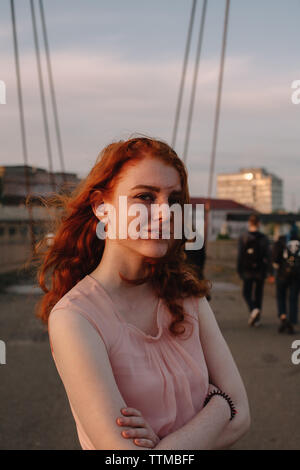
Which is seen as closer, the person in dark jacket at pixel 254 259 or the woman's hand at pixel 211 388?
the woman's hand at pixel 211 388

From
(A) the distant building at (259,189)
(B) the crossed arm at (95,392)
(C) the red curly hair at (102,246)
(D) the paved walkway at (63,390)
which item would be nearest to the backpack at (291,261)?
(D) the paved walkway at (63,390)

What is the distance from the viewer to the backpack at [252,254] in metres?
7.27

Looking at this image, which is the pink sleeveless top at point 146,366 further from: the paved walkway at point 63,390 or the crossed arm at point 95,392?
the paved walkway at point 63,390

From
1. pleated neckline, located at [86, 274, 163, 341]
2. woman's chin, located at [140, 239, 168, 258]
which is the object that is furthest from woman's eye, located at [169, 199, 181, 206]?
pleated neckline, located at [86, 274, 163, 341]

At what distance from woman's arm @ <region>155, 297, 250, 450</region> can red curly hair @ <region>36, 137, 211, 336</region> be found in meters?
0.10

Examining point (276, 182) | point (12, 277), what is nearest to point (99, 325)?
point (12, 277)

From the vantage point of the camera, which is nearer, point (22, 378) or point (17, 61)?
point (22, 378)

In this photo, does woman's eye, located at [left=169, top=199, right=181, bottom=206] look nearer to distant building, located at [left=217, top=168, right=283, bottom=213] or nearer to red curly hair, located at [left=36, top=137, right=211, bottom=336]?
red curly hair, located at [left=36, top=137, right=211, bottom=336]

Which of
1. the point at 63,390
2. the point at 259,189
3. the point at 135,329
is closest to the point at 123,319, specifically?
the point at 135,329

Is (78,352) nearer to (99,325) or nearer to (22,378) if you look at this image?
(99,325)

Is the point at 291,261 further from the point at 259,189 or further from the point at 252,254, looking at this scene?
the point at 259,189

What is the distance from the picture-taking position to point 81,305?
125 centimetres

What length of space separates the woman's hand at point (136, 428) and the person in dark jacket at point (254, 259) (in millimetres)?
6200
